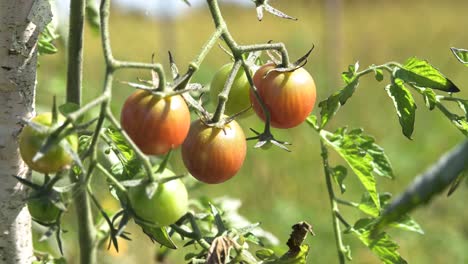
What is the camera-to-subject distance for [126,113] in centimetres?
87

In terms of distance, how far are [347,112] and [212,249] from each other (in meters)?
5.39

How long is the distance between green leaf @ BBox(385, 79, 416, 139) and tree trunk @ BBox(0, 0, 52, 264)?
50 cm

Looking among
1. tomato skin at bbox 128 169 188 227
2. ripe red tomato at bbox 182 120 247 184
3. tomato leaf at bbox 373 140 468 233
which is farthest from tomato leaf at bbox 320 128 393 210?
tomato leaf at bbox 373 140 468 233

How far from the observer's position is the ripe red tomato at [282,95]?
103cm

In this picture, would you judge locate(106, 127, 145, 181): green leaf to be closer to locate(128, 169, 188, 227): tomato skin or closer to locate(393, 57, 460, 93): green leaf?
locate(128, 169, 188, 227): tomato skin

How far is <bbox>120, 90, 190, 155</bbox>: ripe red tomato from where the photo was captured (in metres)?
0.86

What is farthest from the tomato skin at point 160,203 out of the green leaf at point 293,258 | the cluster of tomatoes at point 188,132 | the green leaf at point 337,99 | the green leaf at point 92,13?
the green leaf at point 92,13

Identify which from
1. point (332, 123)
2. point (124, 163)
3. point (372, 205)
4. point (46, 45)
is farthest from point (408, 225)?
point (332, 123)

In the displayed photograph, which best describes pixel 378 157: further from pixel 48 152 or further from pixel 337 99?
pixel 48 152

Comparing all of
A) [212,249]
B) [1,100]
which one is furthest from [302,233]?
[1,100]

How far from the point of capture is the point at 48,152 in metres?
0.79

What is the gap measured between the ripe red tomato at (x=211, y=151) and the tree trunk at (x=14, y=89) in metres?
0.25

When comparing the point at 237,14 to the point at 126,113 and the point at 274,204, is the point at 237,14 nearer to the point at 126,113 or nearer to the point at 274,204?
the point at 274,204

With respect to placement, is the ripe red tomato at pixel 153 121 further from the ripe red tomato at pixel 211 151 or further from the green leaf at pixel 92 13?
the green leaf at pixel 92 13
